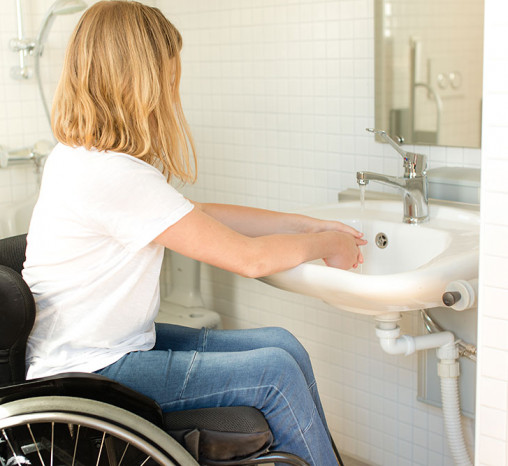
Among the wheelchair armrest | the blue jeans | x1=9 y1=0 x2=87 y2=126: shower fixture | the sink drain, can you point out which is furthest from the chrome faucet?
x1=9 y1=0 x2=87 y2=126: shower fixture

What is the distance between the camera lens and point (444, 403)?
1773 mm

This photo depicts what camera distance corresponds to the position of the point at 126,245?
1336mm

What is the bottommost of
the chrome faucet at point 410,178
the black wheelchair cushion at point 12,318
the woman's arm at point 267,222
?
the black wheelchair cushion at point 12,318

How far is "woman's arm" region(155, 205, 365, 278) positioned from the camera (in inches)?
51.9

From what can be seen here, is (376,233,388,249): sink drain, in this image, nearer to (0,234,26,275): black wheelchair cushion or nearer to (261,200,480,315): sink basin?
(261,200,480,315): sink basin

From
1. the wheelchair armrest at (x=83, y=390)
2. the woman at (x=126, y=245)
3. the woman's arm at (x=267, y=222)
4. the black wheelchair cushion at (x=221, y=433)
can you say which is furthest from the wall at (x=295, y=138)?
the wheelchair armrest at (x=83, y=390)

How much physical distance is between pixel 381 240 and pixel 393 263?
63 millimetres

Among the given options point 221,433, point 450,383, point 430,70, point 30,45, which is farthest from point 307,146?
point 221,433

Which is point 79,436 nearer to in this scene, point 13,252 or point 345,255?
point 13,252

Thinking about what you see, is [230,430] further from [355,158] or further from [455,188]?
[355,158]

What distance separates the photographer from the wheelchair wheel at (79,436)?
1.21m

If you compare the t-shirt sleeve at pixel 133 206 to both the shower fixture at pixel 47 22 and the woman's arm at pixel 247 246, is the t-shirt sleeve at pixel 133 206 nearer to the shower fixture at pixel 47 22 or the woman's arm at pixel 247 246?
the woman's arm at pixel 247 246

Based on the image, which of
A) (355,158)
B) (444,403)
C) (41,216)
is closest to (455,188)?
(355,158)

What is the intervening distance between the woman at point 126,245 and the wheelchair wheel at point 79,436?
0.11 meters
